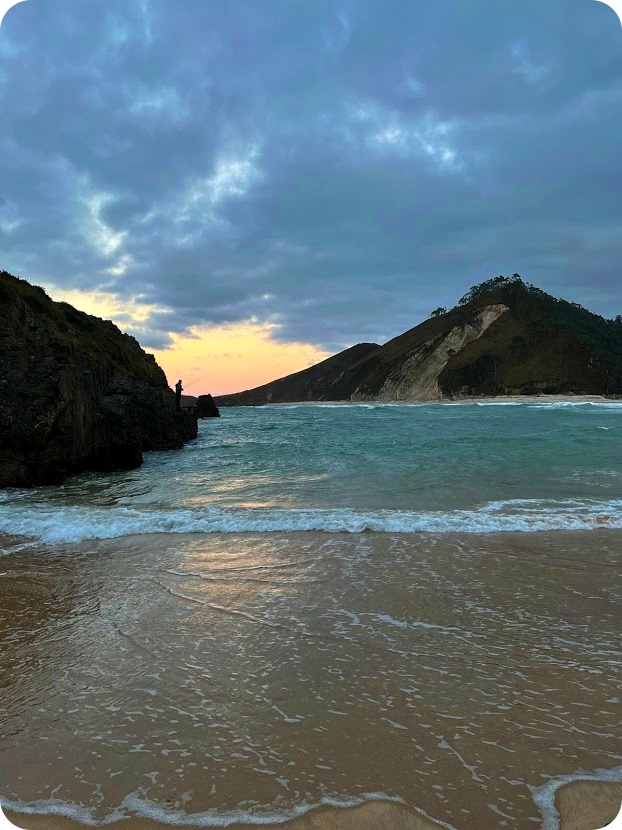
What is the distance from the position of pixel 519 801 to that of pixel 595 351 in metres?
114

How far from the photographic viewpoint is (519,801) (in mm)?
2471

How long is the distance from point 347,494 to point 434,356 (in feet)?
382

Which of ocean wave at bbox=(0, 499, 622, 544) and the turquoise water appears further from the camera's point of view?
the turquoise water

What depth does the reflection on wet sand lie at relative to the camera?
2.55 metres

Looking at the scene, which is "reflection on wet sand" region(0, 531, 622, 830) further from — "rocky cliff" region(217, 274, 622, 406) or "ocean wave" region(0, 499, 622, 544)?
"rocky cliff" region(217, 274, 622, 406)

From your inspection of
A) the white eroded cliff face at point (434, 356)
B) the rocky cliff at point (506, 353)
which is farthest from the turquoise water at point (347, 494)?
the white eroded cliff face at point (434, 356)

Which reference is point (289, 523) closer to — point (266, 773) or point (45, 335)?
point (266, 773)

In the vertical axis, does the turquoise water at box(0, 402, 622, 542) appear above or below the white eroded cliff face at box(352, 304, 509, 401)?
below

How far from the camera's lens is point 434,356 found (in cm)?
12250

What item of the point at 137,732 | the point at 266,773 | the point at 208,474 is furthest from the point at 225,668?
the point at 208,474

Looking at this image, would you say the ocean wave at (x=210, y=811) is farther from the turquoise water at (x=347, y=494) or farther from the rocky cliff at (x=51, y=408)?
the rocky cliff at (x=51, y=408)

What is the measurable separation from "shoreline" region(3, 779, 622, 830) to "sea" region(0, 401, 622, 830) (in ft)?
0.08

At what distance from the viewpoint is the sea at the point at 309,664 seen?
2604 millimetres

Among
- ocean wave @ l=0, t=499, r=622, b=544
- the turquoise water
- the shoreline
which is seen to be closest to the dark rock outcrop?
the turquoise water
